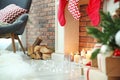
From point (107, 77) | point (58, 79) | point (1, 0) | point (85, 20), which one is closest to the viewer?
point (107, 77)

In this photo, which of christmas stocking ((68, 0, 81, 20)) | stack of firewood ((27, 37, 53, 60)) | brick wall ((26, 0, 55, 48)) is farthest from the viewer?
brick wall ((26, 0, 55, 48))

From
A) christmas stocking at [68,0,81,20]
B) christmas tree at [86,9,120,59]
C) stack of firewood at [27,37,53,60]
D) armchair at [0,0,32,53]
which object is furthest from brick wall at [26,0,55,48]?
christmas tree at [86,9,120,59]

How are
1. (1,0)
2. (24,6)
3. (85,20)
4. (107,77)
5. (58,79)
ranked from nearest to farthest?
(107,77) < (58,79) < (85,20) < (24,6) < (1,0)

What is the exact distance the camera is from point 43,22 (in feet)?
14.8

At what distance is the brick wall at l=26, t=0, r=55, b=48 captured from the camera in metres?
4.20

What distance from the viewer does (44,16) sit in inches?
176

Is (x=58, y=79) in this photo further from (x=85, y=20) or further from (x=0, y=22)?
(x=0, y=22)

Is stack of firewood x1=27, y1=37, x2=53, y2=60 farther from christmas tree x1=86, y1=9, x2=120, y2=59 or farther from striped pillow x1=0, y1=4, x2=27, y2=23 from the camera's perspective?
christmas tree x1=86, y1=9, x2=120, y2=59

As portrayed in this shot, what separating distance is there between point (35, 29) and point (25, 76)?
2.64m

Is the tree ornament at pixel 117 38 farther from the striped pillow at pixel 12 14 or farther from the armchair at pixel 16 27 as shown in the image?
the striped pillow at pixel 12 14

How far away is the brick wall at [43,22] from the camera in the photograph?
4.20m

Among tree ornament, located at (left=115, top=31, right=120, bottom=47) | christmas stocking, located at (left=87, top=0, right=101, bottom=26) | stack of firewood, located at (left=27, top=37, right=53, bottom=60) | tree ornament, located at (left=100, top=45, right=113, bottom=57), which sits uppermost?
christmas stocking, located at (left=87, top=0, right=101, bottom=26)

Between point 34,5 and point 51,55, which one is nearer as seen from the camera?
point 51,55

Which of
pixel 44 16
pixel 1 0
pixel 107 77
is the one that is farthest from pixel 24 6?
pixel 107 77
